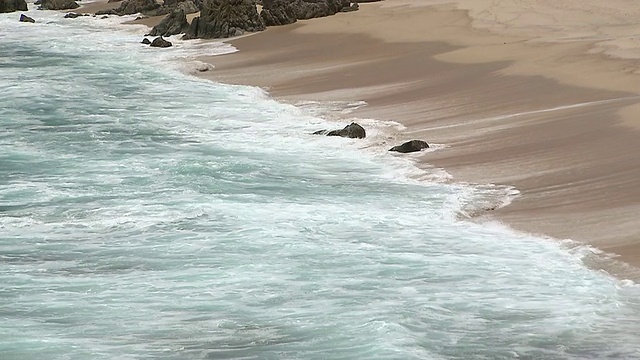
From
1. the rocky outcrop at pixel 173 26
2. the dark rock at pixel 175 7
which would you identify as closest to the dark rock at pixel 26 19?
the dark rock at pixel 175 7

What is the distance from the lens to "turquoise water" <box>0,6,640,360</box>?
276 inches

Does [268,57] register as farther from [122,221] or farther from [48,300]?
[48,300]

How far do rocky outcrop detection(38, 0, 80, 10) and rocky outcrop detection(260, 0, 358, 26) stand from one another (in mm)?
12908

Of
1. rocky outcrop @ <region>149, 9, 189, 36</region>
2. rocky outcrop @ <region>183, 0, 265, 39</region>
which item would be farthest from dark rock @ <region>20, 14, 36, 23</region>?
rocky outcrop @ <region>183, 0, 265, 39</region>

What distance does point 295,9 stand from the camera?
26.2 metres

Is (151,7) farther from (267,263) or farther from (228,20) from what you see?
(267,263)

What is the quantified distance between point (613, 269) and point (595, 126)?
4.55 metres

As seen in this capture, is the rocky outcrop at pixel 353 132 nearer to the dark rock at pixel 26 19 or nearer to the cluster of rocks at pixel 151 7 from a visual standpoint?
the cluster of rocks at pixel 151 7

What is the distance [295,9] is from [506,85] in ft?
37.5

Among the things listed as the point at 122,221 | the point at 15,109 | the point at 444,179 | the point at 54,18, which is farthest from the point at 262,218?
the point at 54,18

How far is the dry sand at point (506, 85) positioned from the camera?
1014 cm

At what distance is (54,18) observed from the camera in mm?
33938

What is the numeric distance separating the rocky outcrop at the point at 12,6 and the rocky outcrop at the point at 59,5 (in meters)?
0.64

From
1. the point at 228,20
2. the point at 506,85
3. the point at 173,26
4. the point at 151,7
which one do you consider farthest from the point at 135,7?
the point at 506,85
